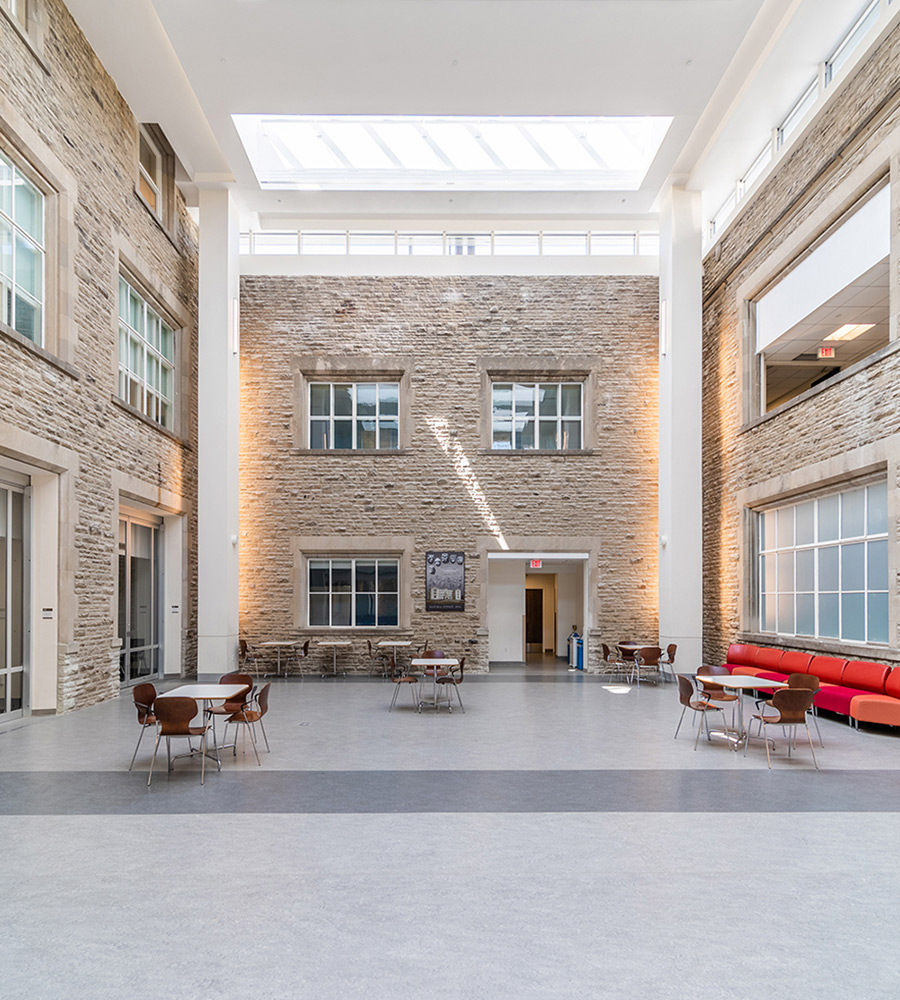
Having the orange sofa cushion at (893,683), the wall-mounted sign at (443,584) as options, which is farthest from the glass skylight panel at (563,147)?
the orange sofa cushion at (893,683)

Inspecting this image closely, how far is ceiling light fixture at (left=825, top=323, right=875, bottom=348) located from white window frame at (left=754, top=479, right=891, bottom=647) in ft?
9.35

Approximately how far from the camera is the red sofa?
9.06 meters

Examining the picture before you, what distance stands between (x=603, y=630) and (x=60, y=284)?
11.5 meters

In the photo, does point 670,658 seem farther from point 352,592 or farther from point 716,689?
point 352,592

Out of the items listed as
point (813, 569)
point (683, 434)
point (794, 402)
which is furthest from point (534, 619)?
point (794, 402)

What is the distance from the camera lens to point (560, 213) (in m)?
16.3

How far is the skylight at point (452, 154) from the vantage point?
14.6 metres

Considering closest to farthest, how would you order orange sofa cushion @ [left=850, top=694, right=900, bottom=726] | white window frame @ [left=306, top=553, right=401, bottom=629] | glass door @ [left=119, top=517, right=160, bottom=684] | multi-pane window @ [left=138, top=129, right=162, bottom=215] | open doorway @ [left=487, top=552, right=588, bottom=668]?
1. orange sofa cushion @ [left=850, top=694, right=900, bottom=726]
2. glass door @ [left=119, top=517, right=160, bottom=684]
3. multi-pane window @ [left=138, top=129, right=162, bottom=215]
4. white window frame @ [left=306, top=553, right=401, bottom=629]
5. open doorway @ [left=487, top=552, right=588, bottom=668]

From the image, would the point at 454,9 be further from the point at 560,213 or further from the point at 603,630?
the point at 603,630

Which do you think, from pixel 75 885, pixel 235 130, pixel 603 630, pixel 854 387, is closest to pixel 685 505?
pixel 603 630

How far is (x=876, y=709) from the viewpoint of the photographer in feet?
29.7

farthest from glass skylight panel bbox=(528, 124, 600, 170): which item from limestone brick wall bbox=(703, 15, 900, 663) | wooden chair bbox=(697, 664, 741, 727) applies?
wooden chair bbox=(697, 664, 741, 727)

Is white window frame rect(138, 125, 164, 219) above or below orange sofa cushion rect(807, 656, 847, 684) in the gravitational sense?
above

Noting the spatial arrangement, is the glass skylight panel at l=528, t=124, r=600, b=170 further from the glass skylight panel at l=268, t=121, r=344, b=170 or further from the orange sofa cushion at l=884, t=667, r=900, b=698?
the orange sofa cushion at l=884, t=667, r=900, b=698
